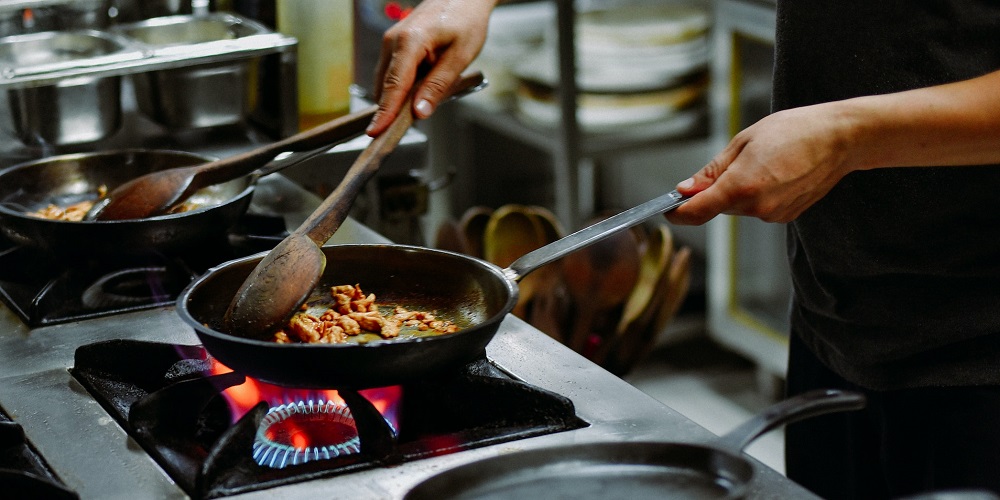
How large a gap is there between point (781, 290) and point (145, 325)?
2019 millimetres

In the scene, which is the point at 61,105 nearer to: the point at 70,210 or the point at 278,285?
the point at 70,210

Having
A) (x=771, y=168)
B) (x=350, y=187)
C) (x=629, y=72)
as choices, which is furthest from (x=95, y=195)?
(x=629, y=72)

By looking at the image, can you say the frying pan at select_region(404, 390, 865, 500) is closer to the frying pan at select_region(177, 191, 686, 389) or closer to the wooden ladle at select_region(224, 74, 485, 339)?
the frying pan at select_region(177, 191, 686, 389)

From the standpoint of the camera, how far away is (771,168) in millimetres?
987

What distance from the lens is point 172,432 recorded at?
950mm

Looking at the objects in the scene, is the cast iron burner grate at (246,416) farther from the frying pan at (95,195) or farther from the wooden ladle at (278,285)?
the frying pan at (95,195)

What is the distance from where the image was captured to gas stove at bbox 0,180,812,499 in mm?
874

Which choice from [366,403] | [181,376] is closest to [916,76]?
[366,403]

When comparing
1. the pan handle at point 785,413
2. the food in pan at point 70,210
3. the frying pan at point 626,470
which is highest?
the pan handle at point 785,413

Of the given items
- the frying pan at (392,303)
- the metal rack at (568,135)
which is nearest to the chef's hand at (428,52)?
the frying pan at (392,303)

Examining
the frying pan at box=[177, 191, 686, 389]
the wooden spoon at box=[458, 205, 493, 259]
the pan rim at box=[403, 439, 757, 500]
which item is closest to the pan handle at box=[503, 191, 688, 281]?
the frying pan at box=[177, 191, 686, 389]

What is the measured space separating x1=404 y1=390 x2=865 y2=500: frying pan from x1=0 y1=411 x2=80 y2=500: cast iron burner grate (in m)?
0.25

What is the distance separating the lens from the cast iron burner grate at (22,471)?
80cm

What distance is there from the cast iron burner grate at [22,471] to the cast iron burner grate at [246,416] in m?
0.08
